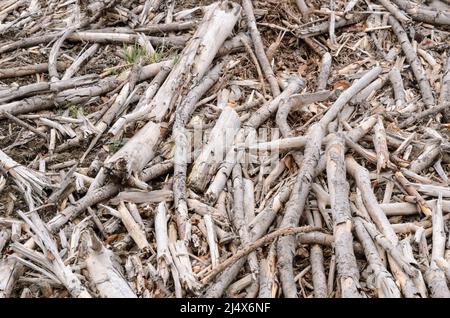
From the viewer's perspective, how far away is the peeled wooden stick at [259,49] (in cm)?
512

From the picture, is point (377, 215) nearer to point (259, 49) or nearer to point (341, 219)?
point (341, 219)

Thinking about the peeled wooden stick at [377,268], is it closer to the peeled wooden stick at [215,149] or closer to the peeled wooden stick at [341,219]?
the peeled wooden stick at [341,219]

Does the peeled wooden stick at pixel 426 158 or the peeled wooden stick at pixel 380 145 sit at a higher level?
the peeled wooden stick at pixel 380 145

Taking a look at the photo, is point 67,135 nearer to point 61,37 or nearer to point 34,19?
point 61,37

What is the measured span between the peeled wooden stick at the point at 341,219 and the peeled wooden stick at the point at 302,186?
0.12 metres

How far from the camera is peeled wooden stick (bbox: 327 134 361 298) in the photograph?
3.35 m

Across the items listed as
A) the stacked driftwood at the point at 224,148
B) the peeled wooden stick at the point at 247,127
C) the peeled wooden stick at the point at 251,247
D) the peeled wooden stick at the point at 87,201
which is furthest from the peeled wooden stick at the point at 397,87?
the peeled wooden stick at the point at 87,201

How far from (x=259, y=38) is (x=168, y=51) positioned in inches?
32.7

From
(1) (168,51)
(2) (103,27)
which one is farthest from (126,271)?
(2) (103,27)

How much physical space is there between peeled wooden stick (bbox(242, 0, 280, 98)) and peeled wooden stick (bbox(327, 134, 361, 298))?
0.99 meters

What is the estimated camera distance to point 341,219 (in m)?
3.70

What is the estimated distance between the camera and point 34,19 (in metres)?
5.99

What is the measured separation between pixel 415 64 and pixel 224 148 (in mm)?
2101

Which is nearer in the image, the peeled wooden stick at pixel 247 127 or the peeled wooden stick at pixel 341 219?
the peeled wooden stick at pixel 341 219
